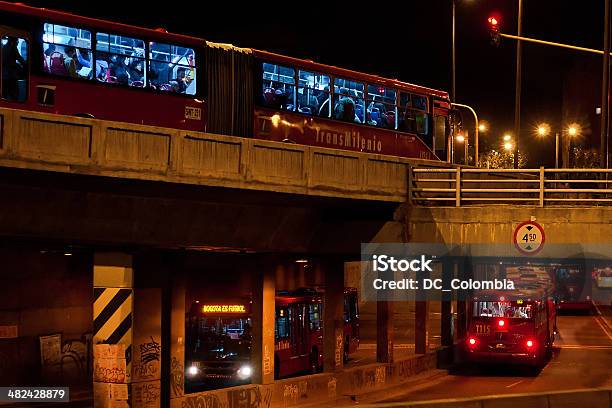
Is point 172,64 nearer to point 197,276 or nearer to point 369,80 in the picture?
point 369,80

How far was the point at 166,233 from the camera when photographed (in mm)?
19594

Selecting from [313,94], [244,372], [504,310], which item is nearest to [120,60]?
[313,94]

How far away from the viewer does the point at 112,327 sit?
64.5ft

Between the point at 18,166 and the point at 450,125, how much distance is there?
853 inches

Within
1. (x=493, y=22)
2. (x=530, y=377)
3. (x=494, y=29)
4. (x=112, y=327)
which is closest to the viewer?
(x=112, y=327)

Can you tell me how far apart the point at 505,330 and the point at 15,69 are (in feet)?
68.3

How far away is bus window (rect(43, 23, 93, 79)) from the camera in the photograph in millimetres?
22250

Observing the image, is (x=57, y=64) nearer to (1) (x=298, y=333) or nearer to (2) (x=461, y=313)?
(1) (x=298, y=333)

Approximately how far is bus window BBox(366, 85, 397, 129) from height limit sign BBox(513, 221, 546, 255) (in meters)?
9.63

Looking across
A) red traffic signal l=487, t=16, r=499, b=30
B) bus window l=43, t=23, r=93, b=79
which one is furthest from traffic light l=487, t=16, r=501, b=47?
bus window l=43, t=23, r=93, b=79

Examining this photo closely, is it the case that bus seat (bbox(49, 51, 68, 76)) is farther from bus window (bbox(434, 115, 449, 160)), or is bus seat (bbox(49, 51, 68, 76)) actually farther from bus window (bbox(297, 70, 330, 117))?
bus window (bbox(434, 115, 449, 160))

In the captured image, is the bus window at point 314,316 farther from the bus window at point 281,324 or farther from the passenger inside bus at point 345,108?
the passenger inside bus at point 345,108

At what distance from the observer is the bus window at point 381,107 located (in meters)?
30.8

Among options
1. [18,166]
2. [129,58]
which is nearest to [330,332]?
[129,58]
